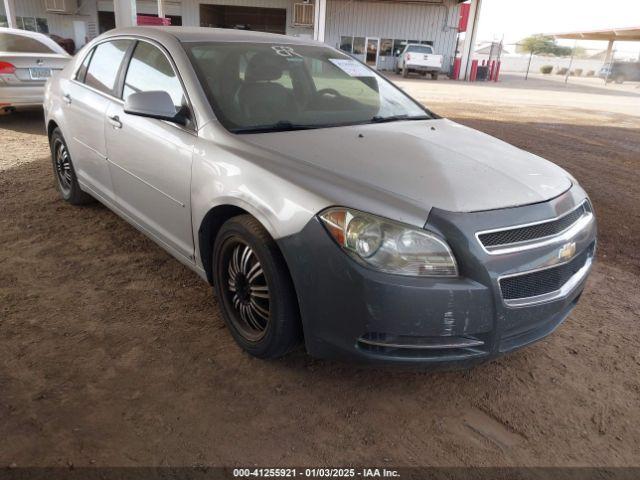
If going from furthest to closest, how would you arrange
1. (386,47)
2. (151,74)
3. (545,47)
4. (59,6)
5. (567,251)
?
1. (545,47)
2. (386,47)
3. (59,6)
4. (151,74)
5. (567,251)

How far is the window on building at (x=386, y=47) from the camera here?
3116 cm

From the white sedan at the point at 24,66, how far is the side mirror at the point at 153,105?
6453 mm

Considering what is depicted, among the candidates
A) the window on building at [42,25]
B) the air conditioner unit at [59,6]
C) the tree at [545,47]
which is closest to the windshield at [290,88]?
the air conditioner unit at [59,6]

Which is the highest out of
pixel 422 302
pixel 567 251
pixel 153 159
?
pixel 153 159

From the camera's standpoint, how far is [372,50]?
103ft

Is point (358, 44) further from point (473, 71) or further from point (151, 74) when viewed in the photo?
point (151, 74)

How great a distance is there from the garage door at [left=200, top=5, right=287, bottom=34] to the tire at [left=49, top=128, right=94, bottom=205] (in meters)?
31.9

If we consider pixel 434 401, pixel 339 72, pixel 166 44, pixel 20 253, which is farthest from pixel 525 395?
→ pixel 20 253

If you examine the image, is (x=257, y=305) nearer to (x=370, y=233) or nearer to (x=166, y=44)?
(x=370, y=233)

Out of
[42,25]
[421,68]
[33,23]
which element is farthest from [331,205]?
[33,23]

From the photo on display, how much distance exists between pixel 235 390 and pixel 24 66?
767 centimetres

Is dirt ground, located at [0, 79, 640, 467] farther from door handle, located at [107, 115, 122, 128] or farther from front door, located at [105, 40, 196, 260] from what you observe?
door handle, located at [107, 115, 122, 128]

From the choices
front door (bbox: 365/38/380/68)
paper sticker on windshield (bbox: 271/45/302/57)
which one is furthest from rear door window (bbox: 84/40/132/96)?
front door (bbox: 365/38/380/68)

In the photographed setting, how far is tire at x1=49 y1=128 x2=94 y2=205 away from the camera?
4.50m
